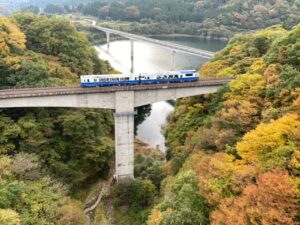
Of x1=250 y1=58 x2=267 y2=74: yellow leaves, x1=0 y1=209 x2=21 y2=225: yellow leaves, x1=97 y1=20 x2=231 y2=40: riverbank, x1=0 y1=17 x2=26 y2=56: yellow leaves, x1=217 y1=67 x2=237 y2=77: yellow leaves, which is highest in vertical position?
x1=0 y1=17 x2=26 y2=56: yellow leaves

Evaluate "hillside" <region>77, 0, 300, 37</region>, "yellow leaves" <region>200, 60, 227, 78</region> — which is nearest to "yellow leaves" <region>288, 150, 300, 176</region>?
"yellow leaves" <region>200, 60, 227, 78</region>

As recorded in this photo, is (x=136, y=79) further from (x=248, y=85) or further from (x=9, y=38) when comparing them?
(x=9, y=38)

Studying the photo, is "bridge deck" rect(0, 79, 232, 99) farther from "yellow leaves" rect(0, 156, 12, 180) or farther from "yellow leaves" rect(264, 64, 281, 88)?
"yellow leaves" rect(0, 156, 12, 180)

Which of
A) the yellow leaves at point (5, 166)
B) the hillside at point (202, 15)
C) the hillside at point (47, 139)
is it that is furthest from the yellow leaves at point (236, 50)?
the hillside at point (202, 15)

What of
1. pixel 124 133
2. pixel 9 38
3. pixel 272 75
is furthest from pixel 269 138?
pixel 9 38

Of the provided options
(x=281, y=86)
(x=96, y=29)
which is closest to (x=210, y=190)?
(x=281, y=86)

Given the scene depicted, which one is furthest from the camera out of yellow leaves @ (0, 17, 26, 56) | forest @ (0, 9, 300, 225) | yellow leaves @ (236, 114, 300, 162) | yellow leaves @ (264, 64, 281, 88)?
yellow leaves @ (0, 17, 26, 56)

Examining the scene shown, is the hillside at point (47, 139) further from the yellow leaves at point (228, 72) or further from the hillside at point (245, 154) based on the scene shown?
the yellow leaves at point (228, 72)
